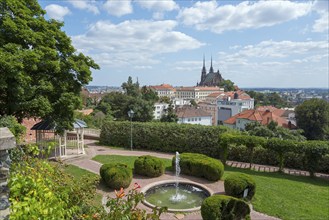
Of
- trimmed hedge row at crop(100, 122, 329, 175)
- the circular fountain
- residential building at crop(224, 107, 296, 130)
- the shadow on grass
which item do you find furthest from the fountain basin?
residential building at crop(224, 107, 296, 130)

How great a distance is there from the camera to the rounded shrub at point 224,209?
730 cm

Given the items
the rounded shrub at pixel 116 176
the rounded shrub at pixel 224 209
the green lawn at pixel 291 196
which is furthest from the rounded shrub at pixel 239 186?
the rounded shrub at pixel 116 176

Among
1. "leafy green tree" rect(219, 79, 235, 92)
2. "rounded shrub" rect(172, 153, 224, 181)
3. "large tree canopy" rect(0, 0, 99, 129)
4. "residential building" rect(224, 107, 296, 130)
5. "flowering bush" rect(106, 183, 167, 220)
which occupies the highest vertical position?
"leafy green tree" rect(219, 79, 235, 92)

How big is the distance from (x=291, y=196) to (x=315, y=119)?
131ft

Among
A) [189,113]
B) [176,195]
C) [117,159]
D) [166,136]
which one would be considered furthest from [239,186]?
[189,113]

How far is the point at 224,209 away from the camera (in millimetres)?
7445

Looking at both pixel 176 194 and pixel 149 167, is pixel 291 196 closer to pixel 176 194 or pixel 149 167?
pixel 176 194

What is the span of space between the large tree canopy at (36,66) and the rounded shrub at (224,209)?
880 cm

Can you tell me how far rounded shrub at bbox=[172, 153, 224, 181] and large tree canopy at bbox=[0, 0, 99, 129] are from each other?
21.5 feet

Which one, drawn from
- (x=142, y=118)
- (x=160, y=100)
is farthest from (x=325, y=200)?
(x=160, y=100)

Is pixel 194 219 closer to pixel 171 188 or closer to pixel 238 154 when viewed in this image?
pixel 171 188

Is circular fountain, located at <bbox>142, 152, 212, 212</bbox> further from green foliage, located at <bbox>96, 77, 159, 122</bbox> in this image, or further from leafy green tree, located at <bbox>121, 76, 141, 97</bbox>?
leafy green tree, located at <bbox>121, 76, 141, 97</bbox>

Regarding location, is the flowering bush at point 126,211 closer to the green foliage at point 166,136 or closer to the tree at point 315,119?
the green foliage at point 166,136

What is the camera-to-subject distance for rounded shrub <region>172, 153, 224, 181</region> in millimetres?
11648
